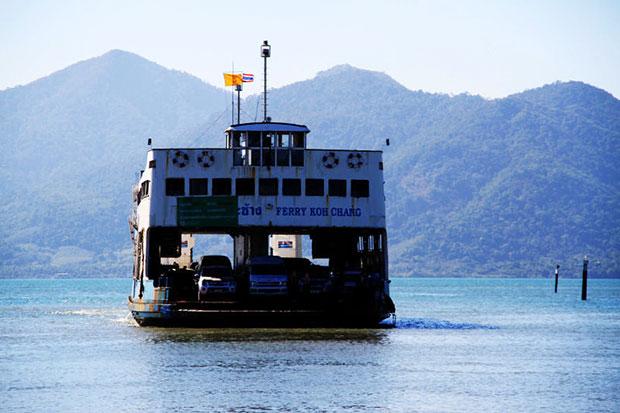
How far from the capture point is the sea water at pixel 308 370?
32250mm

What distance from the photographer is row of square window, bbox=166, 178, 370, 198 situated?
53281 millimetres

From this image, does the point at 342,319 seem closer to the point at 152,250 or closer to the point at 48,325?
the point at 152,250

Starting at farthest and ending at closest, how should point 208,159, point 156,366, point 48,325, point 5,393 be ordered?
point 48,325, point 208,159, point 156,366, point 5,393

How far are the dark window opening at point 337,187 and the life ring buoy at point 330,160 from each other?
0.65 metres

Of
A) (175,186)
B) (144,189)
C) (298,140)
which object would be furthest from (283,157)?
(144,189)

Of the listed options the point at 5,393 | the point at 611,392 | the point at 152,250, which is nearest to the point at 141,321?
the point at 152,250

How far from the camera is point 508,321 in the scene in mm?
72938

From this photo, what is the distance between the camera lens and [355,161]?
54.1 m

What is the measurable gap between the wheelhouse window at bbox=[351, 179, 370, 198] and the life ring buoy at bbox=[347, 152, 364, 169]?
63 cm

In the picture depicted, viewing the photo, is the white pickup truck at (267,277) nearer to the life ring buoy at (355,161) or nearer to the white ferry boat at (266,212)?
the white ferry boat at (266,212)

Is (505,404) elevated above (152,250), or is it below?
below

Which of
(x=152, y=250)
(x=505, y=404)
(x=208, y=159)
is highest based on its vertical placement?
(x=208, y=159)

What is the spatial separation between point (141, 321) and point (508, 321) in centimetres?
2560

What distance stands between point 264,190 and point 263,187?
0.13 metres
